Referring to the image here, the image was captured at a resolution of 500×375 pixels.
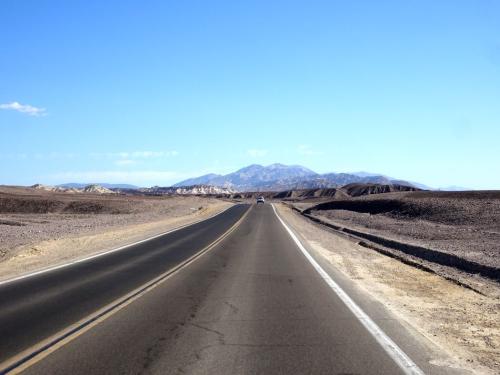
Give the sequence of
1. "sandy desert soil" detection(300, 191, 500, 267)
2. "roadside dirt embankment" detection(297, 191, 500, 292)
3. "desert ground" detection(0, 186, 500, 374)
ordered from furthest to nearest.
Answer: "sandy desert soil" detection(300, 191, 500, 267)
"roadside dirt embankment" detection(297, 191, 500, 292)
"desert ground" detection(0, 186, 500, 374)

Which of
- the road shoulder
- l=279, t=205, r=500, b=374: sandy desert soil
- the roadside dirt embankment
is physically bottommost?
l=279, t=205, r=500, b=374: sandy desert soil

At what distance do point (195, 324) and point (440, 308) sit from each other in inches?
199

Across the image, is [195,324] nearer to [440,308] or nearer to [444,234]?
[440,308]

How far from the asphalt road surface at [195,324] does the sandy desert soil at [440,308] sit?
1012mm

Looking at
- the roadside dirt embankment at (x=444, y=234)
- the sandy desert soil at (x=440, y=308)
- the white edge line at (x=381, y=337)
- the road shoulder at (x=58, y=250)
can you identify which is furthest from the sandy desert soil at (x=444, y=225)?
the road shoulder at (x=58, y=250)

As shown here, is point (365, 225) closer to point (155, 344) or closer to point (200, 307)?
point (200, 307)

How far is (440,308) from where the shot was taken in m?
11.3

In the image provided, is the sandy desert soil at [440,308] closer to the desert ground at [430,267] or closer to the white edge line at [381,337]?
the desert ground at [430,267]

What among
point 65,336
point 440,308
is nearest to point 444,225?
point 440,308

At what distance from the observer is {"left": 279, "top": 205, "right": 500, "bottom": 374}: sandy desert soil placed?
25.2 feet

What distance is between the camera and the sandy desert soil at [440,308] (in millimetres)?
7684

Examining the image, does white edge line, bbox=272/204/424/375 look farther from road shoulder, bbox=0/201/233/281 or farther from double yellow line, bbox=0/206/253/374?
road shoulder, bbox=0/201/233/281

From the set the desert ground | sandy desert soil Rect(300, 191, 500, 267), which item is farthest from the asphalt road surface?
sandy desert soil Rect(300, 191, 500, 267)

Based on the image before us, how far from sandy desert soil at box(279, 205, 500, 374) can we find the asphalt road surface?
101 cm
